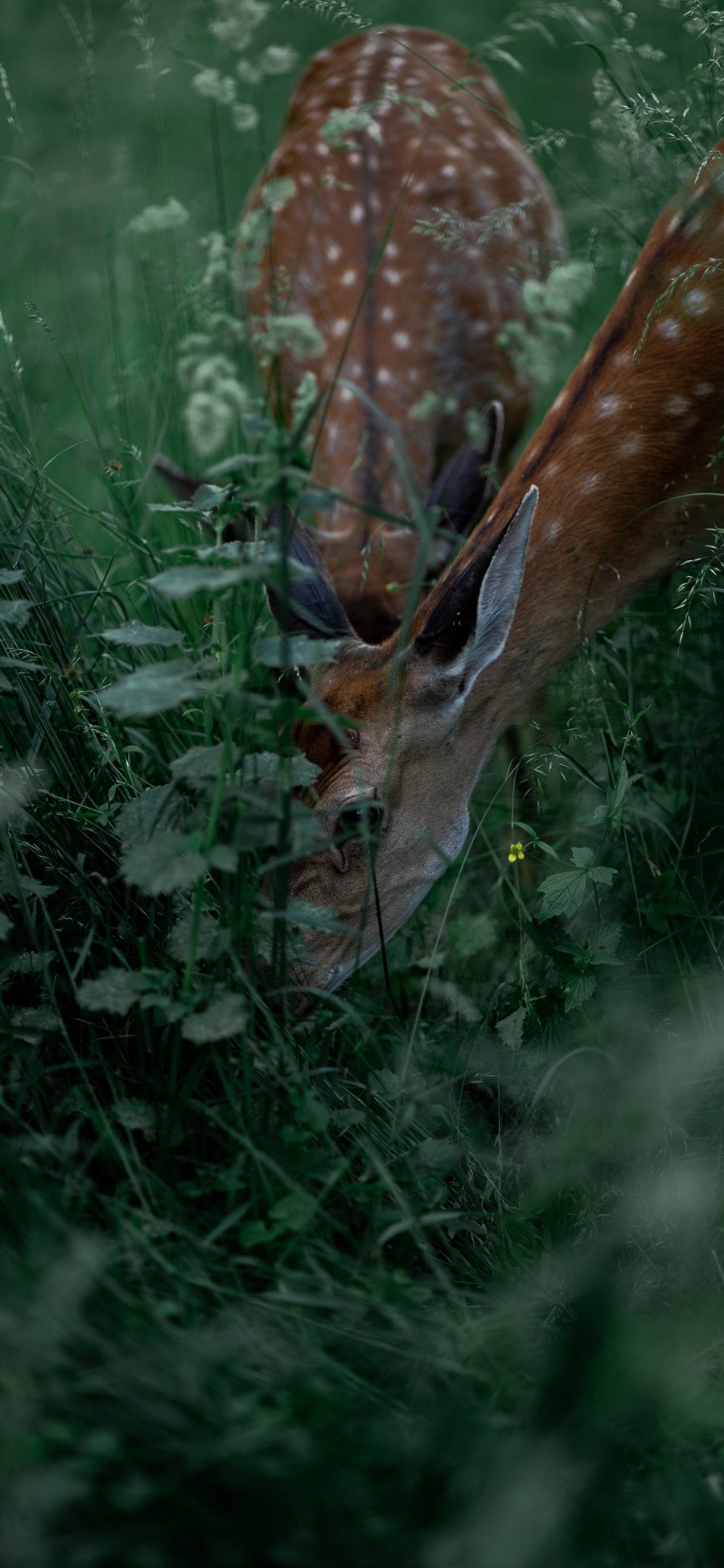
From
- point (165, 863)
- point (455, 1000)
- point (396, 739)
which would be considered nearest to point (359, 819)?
point (396, 739)

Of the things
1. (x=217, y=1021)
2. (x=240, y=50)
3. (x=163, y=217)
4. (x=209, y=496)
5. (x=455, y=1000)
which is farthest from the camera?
(x=455, y=1000)

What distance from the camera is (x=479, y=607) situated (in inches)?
110

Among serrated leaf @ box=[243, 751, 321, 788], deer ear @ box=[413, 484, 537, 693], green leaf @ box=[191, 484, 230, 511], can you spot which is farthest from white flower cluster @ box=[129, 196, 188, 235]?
serrated leaf @ box=[243, 751, 321, 788]

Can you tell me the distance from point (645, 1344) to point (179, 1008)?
80cm

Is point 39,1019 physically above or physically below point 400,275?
below

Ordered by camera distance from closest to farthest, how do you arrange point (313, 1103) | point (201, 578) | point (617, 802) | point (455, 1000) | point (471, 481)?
point (201, 578) → point (313, 1103) → point (617, 802) → point (455, 1000) → point (471, 481)

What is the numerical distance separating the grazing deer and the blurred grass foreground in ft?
0.45

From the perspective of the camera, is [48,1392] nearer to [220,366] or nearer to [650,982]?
[220,366]

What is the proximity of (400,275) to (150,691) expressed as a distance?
3.12 metres

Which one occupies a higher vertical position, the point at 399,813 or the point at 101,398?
the point at 101,398

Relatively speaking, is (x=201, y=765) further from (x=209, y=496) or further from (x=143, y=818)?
(x=209, y=496)

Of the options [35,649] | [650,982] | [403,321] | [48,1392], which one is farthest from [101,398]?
[48,1392]

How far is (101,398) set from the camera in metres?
4.96

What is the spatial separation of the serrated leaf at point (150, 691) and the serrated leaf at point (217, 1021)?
45cm
